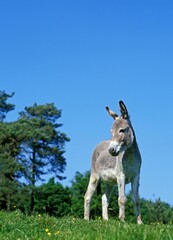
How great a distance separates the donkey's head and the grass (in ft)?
12.0

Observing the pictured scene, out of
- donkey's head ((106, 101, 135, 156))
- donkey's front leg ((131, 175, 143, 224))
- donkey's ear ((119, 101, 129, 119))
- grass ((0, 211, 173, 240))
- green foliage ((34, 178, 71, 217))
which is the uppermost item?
green foliage ((34, 178, 71, 217))

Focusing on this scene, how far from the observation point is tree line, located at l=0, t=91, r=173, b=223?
5522 centimetres

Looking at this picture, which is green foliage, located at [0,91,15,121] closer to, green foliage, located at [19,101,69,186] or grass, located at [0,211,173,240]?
green foliage, located at [19,101,69,186]

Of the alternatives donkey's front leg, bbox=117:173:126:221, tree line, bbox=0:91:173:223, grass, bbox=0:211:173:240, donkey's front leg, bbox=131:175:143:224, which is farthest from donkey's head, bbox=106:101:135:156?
tree line, bbox=0:91:173:223

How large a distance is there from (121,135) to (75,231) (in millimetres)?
7075

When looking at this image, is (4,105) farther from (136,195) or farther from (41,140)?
(136,195)

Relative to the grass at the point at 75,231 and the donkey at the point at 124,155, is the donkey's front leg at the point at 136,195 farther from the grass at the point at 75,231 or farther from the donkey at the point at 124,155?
the grass at the point at 75,231

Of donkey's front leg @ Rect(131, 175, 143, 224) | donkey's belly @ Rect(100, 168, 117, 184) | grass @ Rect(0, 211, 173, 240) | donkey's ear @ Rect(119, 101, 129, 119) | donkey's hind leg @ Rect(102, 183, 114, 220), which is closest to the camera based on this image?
grass @ Rect(0, 211, 173, 240)

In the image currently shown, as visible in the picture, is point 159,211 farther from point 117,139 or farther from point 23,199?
point 117,139

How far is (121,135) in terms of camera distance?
15953 millimetres

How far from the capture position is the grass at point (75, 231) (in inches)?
275

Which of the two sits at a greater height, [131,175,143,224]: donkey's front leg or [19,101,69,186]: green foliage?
[19,101,69,186]: green foliage

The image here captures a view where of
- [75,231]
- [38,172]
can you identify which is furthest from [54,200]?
[75,231]

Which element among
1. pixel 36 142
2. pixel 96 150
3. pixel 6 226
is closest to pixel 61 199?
pixel 36 142
